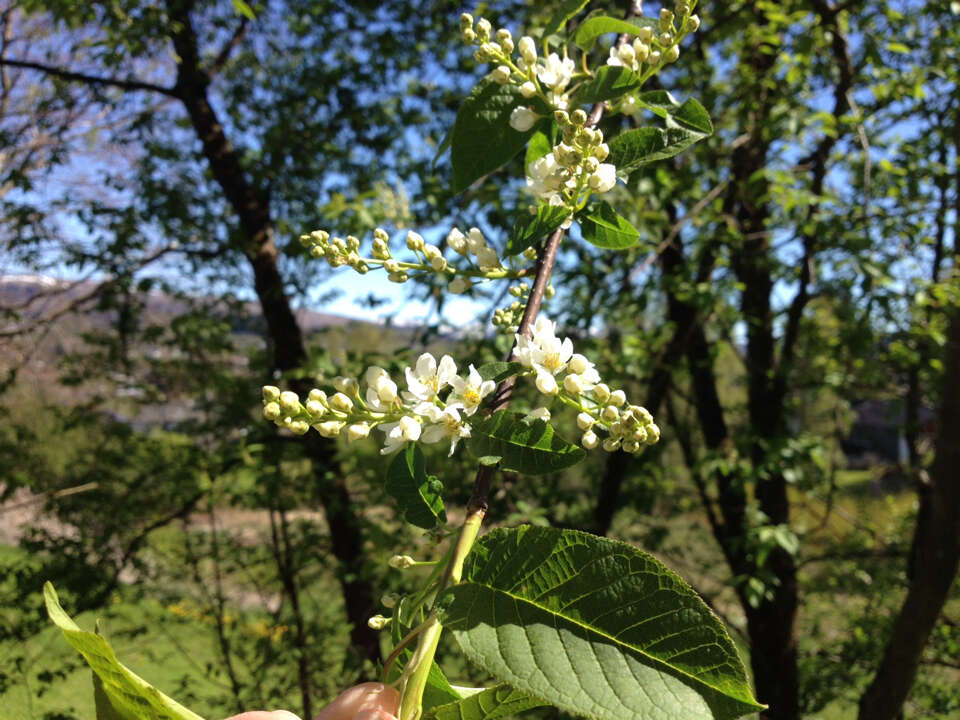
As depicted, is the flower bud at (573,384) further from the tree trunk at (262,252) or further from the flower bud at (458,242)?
the tree trunk at (262,252)

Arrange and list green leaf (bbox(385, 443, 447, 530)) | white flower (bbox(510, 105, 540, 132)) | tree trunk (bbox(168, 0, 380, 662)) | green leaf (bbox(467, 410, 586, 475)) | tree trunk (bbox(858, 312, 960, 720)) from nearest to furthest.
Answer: green leaf (bbox(467, 410, 586, 475)) < green leaf (bbox(385, 443, 447, 530)) < white flower (bbox(510, 105, 540, 132)) < tree trunk (bbox(858, 312, 960, 720)) < tree trunk (bbox(168, 0, 380, 662))

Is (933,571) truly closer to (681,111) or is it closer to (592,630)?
(681,111)

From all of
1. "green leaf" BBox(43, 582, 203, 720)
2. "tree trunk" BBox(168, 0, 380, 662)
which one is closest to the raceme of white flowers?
"green leaf" BBox(43, 582, 203, 720)

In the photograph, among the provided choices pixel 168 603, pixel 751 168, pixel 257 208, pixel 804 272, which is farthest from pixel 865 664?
pixel 257 208

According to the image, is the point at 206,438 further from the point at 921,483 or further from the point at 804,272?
the point at 921,483

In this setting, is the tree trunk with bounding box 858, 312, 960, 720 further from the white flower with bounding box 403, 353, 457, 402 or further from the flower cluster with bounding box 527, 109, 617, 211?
the white flower with bounding box 403, 353, 457, 402

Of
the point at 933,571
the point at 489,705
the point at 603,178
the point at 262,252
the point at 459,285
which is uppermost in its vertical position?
the point at 262,252

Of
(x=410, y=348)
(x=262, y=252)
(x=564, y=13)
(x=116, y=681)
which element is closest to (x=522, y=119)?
(x=564, y=13)
